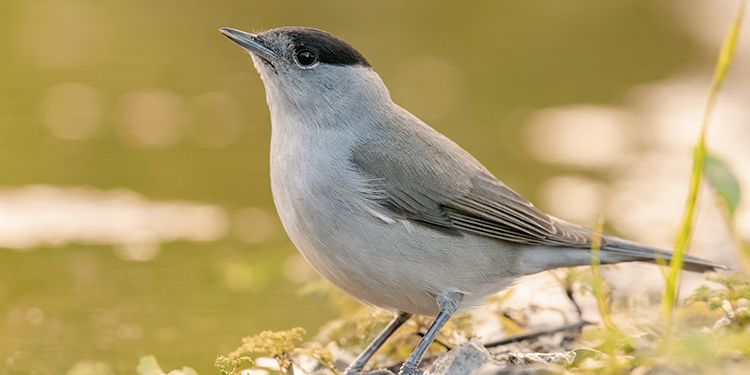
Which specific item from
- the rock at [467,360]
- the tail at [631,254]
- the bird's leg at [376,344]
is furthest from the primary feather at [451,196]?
the rock at [467,360]

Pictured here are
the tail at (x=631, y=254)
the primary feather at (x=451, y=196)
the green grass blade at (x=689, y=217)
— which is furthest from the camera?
the tail at (x=631, y=254)

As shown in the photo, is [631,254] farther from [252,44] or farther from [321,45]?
[252,44]

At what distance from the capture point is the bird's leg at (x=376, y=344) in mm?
5586

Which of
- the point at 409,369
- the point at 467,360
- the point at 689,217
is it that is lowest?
the point at 467,360

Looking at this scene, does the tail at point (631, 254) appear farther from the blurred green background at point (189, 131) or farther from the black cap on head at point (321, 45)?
the blurred green background at point (189, 131)

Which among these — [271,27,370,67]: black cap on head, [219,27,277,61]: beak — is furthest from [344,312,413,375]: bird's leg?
[219,27,277,61]: beak

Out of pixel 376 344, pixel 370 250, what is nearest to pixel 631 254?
pixel 376 344

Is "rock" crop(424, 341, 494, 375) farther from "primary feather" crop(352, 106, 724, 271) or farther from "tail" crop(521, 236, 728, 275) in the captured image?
"tail" crop(521, 236, 728, 275)

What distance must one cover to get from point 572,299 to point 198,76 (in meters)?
6.68

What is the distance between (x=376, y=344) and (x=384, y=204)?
71 centimetres

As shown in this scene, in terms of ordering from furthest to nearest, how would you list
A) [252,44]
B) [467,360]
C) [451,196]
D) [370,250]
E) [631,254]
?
[631,254] → [252,44] → [451,196] → [370,250] → [467,360]

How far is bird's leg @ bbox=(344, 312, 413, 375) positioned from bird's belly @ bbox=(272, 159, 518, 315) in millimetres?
244

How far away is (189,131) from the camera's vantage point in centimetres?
1030

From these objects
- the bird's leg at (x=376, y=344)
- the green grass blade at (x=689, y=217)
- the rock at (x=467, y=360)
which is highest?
the green grass blade at (x=689, y=217)
